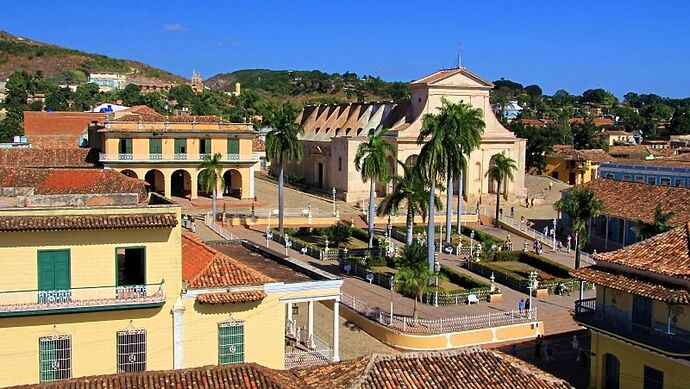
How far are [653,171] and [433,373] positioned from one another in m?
49.4

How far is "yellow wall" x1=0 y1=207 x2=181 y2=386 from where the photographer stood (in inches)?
797

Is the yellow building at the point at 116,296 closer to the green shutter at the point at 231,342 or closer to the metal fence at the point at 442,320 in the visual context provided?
the green shutter at the point at 231,342

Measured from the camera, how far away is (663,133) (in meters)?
133

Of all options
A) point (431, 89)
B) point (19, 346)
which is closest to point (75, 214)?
point (19, 346)

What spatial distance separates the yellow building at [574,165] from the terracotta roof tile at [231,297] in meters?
63.9

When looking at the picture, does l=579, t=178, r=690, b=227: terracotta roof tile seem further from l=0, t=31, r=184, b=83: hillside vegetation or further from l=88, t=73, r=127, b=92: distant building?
l=0, t=31, r=184, b=83: hillside vegetation

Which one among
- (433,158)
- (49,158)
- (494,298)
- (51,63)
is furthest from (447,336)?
(51,63)

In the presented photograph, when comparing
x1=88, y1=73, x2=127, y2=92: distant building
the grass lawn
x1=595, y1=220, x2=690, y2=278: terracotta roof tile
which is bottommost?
the grass lawn

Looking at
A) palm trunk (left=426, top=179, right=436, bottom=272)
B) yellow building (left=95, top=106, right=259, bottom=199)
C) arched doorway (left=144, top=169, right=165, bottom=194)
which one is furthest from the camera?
arched doorway (left=144, top=169, right=165, bottom=194)

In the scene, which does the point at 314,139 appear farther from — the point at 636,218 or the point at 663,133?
the point at 663,133

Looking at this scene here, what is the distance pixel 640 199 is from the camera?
49.1 meters

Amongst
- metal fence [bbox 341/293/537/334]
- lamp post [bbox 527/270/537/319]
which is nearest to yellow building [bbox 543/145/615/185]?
lamp post [bbox 527/270/537/319]

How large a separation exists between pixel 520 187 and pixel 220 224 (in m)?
30.2

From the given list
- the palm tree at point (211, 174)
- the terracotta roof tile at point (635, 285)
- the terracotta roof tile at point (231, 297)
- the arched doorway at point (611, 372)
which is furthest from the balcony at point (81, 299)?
the palm tree at point (211, 174)
